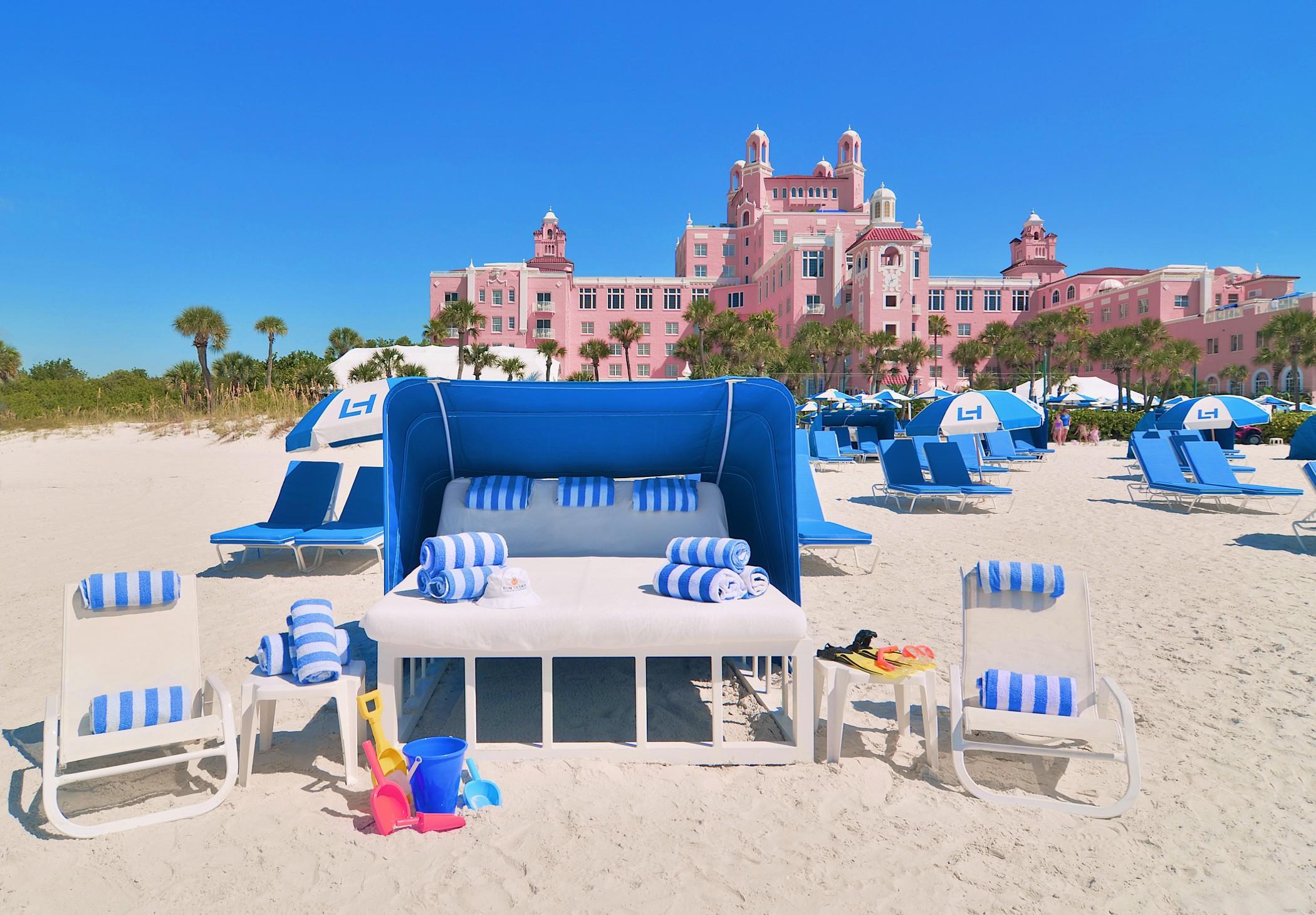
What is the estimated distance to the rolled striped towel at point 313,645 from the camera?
3.38 m

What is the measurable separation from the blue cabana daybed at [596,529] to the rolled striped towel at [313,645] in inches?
7.2

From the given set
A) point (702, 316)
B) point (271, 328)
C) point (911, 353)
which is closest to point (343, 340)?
point (271, 328)

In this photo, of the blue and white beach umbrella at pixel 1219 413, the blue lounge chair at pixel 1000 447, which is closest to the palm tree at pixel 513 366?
the blue lounge chair at pixel 1000 447

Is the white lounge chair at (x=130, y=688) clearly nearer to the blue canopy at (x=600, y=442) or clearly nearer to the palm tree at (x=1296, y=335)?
the blue canopy at (x=600, y=442)

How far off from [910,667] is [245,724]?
9.65 feet

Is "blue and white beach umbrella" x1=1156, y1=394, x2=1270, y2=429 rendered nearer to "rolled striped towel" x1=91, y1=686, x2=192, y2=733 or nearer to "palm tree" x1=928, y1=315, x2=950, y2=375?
"rolled striped towel" x1=91, y1=686, x2=192, y2=733

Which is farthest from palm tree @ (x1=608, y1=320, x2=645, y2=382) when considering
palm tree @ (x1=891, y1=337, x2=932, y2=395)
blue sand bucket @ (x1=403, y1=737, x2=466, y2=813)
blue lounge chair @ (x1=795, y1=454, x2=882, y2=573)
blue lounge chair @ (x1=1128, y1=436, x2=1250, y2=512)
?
blue sand bucket @ (x1=403, y1=737, x2=466, y2=813)

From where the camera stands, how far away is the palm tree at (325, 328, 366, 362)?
50.7 metres

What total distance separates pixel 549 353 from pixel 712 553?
3739cm

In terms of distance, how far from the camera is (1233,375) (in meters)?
44.4

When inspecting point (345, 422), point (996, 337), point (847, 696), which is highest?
point (996, 337)

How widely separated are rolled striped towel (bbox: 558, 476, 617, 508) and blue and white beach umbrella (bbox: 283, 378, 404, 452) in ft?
8.18

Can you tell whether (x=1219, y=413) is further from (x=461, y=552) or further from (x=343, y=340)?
(x=343, y=340)

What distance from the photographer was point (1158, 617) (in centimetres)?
594
